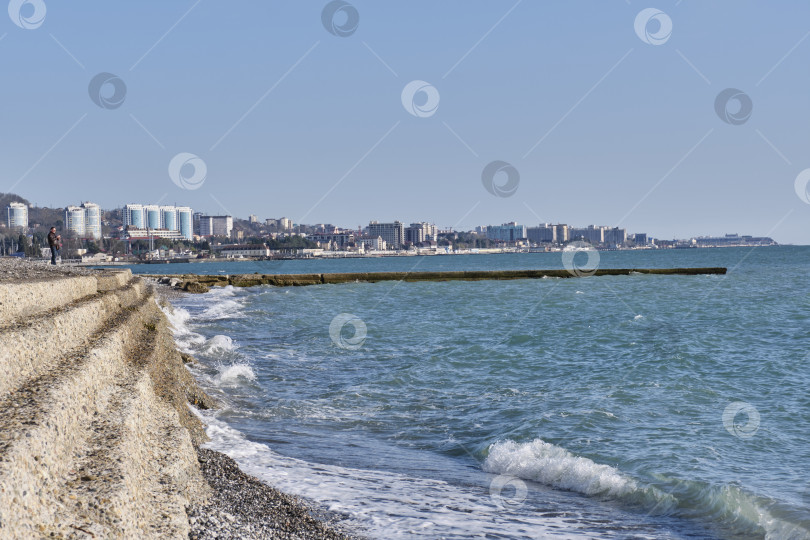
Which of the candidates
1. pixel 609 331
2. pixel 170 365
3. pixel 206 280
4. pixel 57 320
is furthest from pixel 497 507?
pixel 206 280

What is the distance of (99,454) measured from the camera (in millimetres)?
5266

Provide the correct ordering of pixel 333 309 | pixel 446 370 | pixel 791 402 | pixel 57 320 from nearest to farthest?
pixel 57 320 → pixel 791 402 → pixel 446 370 → pixel 333 309

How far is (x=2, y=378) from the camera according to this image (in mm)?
5672

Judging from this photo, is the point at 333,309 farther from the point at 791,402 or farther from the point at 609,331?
the point at 791,402

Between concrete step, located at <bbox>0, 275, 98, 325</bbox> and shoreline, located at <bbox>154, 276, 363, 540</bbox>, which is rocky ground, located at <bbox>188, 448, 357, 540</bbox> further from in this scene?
concrete step, located at <bbox>0, 275, 98, 325</bbox>

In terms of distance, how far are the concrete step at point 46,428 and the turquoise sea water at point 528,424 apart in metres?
2.17

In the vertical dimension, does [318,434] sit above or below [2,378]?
below

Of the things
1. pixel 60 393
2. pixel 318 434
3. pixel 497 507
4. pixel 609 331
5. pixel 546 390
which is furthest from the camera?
pixel 609 331

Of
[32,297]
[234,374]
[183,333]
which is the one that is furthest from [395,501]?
[183,333]

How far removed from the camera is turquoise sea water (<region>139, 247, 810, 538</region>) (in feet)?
23.5

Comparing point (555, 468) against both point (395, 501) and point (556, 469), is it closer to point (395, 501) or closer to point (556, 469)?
point (556, 469)

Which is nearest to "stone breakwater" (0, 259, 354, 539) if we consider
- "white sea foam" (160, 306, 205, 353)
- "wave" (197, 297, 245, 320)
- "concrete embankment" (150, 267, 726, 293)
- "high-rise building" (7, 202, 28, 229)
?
"white sea foam" (160, 306, 205, 353)

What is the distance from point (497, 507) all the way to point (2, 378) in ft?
15.9

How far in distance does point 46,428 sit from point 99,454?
754mm
